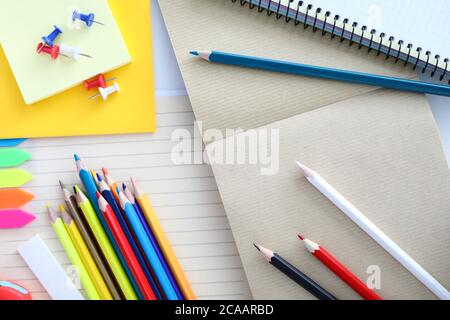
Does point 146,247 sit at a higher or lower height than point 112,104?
lower

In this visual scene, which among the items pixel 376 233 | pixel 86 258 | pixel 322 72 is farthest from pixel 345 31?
pixel 86 258

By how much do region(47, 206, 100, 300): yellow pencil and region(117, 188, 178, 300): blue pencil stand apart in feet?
0.35

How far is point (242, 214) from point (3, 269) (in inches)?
15.9

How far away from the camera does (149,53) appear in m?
0.83

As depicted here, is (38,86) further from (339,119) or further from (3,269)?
(339,119)

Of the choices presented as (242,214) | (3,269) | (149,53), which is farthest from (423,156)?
(3,269)

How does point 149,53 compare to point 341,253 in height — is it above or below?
above

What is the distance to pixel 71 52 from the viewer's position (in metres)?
0.81

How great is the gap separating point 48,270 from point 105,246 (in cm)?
11

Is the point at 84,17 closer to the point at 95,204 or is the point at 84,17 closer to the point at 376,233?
the point at 95,204

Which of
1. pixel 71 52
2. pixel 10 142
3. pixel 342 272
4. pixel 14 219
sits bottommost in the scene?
pixel 342 272

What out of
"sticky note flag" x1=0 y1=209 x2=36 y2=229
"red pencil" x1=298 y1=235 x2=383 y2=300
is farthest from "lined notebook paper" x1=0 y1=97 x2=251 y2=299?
"red pencil" x1=298 y1=235 x2=383 y2=300

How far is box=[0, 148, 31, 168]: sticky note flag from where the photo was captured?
84 cm

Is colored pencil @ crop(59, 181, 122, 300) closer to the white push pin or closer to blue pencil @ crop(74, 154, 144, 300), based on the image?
blue pencil @ crop(74, 154, 144, 300)
